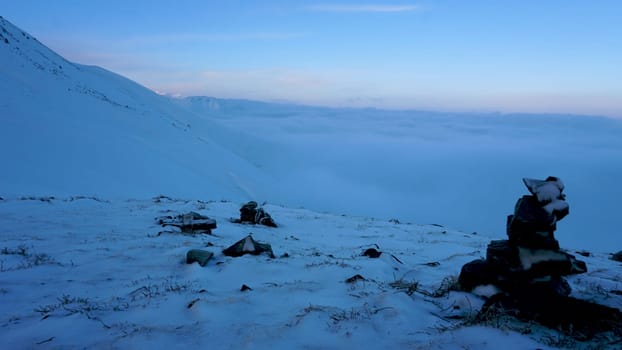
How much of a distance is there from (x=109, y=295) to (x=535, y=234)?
5008 mm

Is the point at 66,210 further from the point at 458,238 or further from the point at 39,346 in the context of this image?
the point at 458,238

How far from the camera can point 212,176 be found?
110 ft

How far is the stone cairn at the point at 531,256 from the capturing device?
3.90 m

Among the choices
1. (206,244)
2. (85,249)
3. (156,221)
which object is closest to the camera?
(85,249)

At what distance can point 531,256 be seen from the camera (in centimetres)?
398

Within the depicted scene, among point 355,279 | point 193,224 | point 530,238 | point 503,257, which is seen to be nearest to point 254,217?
point 193,224

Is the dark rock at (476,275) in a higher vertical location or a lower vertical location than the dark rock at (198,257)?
higher

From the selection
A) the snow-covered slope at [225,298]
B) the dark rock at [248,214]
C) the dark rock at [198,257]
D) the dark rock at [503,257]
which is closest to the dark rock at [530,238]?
the dark rock at [503,257]

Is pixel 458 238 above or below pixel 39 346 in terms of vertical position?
below

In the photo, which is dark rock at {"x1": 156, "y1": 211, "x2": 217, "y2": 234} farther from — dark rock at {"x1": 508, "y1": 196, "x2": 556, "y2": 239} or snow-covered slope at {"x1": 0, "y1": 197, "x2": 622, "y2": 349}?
dark rock at {"x1": 508, "y1": 196, "x2": 556, "y2": 239}

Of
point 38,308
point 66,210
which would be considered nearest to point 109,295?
point 38,308

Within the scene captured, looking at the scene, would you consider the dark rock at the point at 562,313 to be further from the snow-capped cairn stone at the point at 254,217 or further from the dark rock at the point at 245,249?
the snow-capped cairn stone at the point at 254,217

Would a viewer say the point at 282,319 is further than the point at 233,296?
No

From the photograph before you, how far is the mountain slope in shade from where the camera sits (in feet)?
63.1
